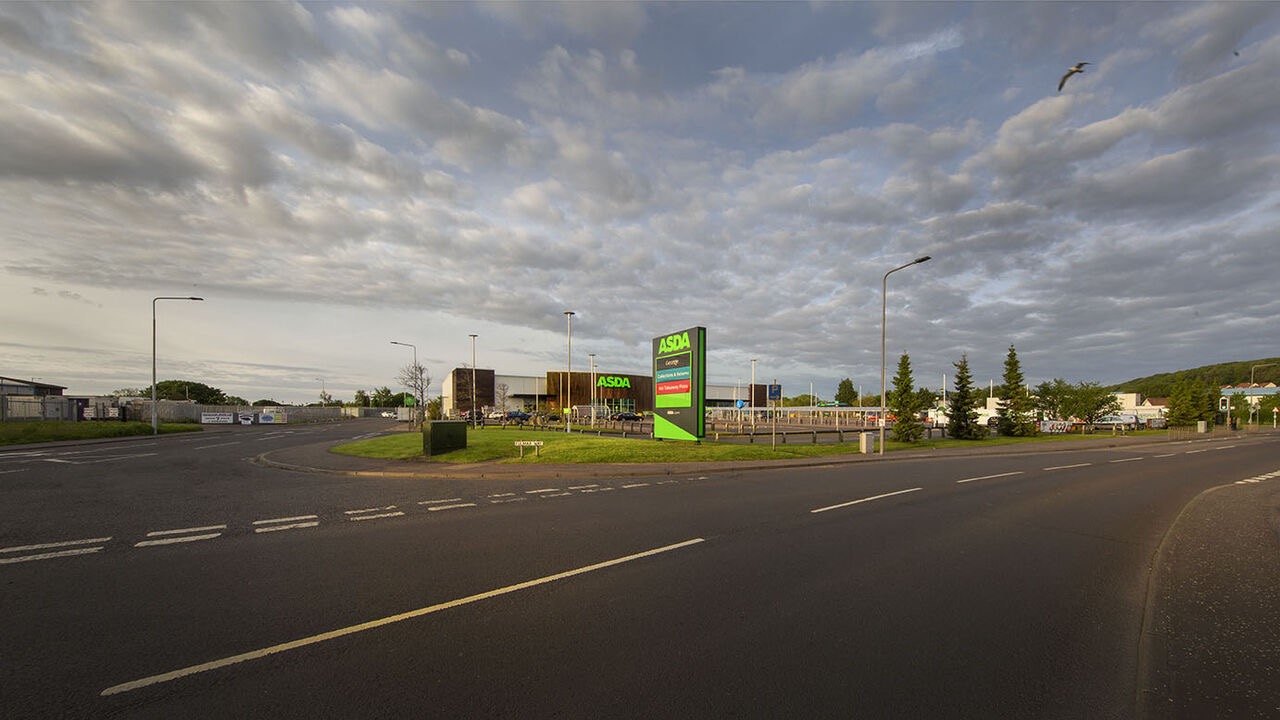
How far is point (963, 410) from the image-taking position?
128 feet

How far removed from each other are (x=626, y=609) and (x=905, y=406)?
34826 millimetres

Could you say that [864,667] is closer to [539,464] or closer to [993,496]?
[993,496]

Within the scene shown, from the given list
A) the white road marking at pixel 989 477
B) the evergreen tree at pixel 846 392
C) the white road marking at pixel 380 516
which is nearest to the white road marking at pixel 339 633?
the white road marking at pixel 380 516

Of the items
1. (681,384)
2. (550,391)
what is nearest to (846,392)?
(550,391)

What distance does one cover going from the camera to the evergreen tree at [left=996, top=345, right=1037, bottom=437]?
146 ft

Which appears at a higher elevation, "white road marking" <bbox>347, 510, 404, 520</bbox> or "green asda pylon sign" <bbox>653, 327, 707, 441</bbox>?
"green asda pylon sign" <bbox>653, 327, 707, 441</bbox>

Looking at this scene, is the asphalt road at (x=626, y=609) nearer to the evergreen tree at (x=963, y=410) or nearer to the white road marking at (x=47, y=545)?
the white road marking at (x=47, y=545)

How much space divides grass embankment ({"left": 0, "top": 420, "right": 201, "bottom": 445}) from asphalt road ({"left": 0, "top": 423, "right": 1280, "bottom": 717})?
26.4 meters

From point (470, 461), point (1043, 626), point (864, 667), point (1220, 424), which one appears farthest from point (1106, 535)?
point (1220, 424)

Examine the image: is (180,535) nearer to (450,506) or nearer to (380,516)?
(380,516)

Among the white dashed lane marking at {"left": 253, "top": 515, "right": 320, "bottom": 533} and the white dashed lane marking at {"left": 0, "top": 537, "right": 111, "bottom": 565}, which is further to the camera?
the white dashed lane marking at {"left": 253, "top": 515, "right": 320, "bottom": 533}

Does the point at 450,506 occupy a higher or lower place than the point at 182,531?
lower

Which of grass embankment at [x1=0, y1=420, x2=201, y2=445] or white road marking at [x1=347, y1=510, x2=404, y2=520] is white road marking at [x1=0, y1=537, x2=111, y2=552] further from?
grass embankment at [x1=0, y1=420, x2=201, y2=445]

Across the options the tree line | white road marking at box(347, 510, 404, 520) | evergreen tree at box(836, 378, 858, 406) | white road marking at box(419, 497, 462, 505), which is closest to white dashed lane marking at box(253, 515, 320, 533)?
white road marking at box(347, 510, 404, 520)
